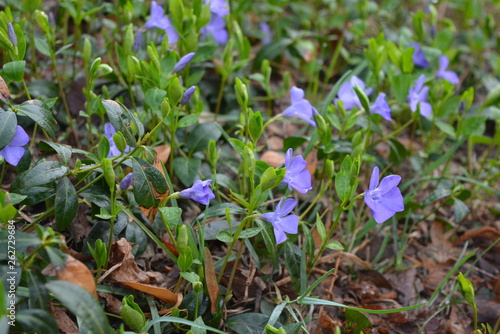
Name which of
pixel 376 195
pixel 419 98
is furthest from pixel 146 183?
pixel 419 98

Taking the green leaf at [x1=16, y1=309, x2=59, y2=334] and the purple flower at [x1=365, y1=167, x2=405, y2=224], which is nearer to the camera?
the green leaf at [x1=16, y1=309, x2=59, y2=334]

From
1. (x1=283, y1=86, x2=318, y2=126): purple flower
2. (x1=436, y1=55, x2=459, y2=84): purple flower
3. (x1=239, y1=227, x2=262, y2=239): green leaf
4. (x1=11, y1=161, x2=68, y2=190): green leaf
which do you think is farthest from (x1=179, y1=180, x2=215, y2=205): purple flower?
(x1=436, y1=55, x2=459, y2=84): purple flower

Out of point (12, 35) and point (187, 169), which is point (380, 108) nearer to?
point (187, 169)

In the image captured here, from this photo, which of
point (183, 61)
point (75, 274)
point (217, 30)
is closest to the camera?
point (75, 274)

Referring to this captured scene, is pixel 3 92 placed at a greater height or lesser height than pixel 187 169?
greater

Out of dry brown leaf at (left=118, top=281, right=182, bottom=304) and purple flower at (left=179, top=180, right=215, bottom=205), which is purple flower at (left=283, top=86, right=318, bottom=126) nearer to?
purple flower at (left=179, top=180, right=215, bottom=205)

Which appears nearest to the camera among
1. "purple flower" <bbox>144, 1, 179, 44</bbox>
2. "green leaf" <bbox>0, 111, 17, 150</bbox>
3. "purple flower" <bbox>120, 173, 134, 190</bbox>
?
"green leaf" <bbox>0, 111, 17, 150</bbox>
